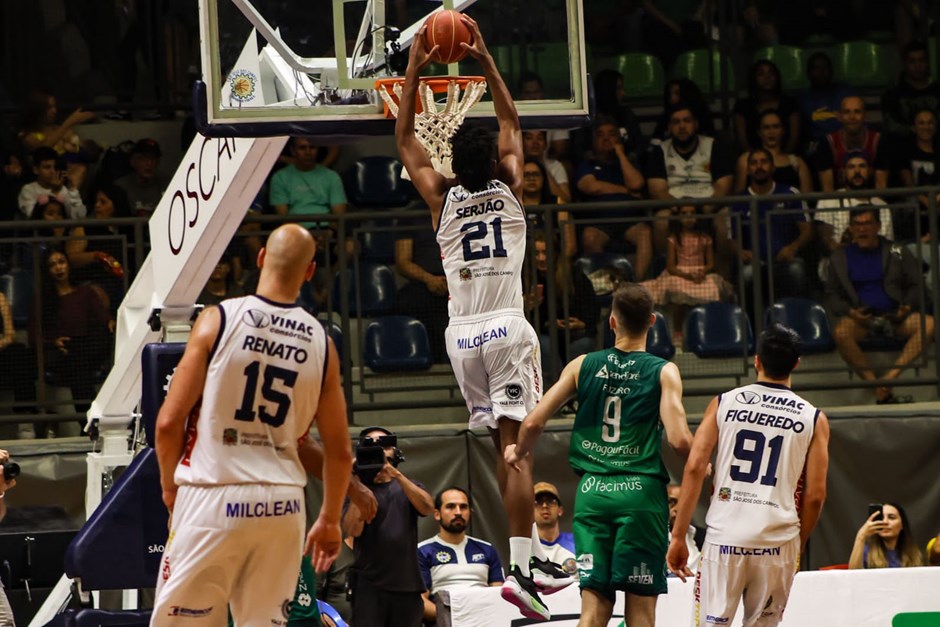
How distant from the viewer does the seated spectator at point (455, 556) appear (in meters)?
12.9

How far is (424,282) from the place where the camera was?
15055 mm

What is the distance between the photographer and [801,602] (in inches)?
483

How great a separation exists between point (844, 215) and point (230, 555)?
9628 millimetres

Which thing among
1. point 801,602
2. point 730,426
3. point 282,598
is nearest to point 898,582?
point 801,602

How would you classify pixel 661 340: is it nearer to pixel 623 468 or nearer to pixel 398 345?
pixel 398 345

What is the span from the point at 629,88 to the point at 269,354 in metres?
11.6

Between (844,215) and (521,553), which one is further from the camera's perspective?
(844,215)

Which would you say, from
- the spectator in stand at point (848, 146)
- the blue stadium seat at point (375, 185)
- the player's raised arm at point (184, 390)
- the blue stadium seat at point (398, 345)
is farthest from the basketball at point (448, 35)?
the spectator in stand at point (848, 146)

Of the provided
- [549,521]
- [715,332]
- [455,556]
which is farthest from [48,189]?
[715,332]

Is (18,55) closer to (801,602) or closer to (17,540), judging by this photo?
(17,540)

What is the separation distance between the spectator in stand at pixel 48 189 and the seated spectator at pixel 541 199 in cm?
439

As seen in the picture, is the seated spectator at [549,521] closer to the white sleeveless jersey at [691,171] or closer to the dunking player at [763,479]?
the dunking player at [763,479]

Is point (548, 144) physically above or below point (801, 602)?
above

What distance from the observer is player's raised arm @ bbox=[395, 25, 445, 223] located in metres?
8.86
